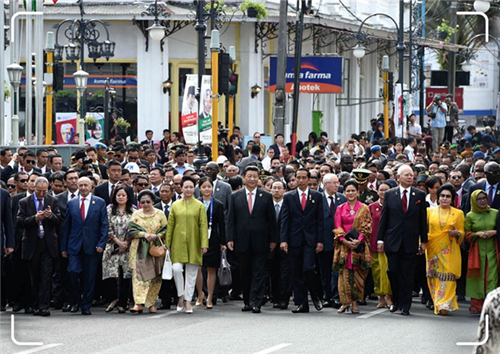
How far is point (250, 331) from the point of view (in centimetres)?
1323

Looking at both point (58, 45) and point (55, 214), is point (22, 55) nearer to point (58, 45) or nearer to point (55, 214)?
point (58, 45)

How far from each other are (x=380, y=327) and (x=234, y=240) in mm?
2861

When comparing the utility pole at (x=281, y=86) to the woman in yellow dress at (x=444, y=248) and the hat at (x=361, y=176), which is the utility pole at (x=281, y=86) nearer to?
the hat at (x=361, y=176)

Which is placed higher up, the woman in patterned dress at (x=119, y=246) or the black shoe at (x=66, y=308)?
the woman in patterned dress at (x=119, y=246)

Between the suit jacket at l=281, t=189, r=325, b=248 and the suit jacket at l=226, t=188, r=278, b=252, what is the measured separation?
22cm

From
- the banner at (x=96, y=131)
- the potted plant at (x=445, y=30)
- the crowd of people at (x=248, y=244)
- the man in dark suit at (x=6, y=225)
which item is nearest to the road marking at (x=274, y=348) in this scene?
the crowd of people at (x=248, y=244)

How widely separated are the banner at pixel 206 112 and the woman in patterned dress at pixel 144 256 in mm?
6175

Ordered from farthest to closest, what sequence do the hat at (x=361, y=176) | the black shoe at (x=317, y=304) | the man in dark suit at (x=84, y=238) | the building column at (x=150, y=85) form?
1. the building column at (x=150, y=85)
2. the hat at (x=361, y=176)
3. the black shoe at (x=317, y=304)
4. the man in dark suit at (x=84, y=238)

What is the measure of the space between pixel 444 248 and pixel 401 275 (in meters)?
0.67

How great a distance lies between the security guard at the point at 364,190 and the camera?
16.5m

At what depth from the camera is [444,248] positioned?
15242 mm

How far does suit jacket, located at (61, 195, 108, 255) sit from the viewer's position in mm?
15133

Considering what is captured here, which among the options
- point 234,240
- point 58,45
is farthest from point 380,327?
point 58,45

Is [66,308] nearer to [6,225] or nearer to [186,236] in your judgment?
[6,225]
